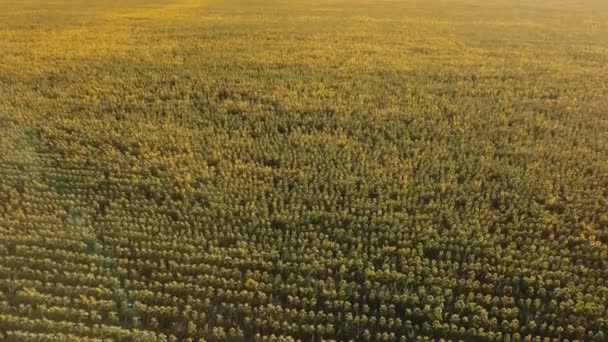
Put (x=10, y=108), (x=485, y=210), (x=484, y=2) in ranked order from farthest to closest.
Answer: (x=484, y=2)
(x=10, y=108)
(x=485, y=210)

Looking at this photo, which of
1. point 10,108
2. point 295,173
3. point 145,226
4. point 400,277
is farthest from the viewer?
point 10,108

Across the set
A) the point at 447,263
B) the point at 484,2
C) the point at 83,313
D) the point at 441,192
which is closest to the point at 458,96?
the point at 441,192

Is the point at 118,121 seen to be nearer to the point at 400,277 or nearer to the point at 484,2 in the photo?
the point at 400,277

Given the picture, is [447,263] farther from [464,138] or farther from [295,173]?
[464,138]

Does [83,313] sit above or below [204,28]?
below

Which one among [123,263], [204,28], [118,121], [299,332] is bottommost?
[299,332]

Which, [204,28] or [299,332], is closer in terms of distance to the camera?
[299,332]
